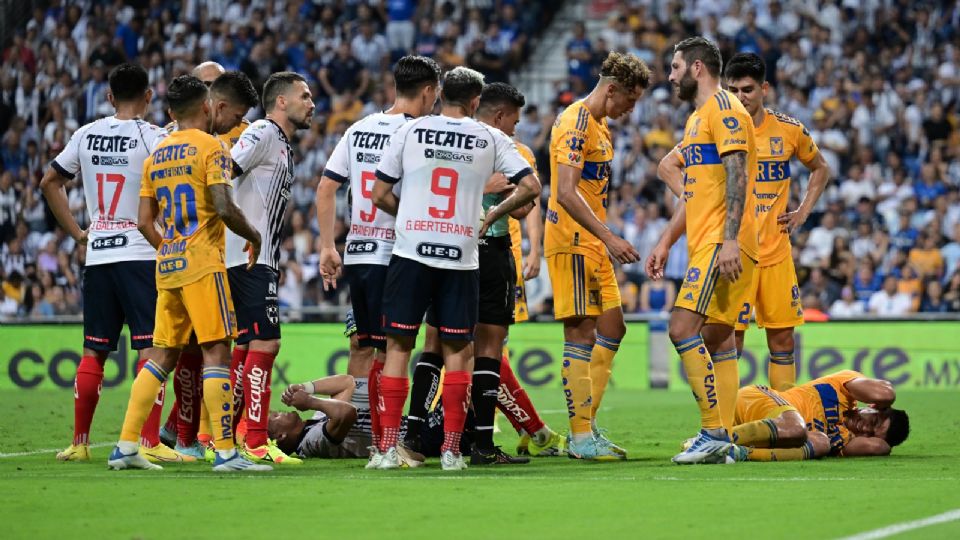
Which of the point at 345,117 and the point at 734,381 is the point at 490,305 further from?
the point at 345,117

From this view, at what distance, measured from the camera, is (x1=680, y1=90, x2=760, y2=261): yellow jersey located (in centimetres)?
948

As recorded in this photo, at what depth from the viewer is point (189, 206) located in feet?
30.8

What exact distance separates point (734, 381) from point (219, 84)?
4032 mm

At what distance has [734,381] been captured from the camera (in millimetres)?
10117

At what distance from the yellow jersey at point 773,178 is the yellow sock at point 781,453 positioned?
1.93 meters

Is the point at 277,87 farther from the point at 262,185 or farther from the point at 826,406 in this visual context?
the point at 826,406

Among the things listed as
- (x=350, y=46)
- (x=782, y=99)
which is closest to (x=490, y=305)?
(x=782, y=99)

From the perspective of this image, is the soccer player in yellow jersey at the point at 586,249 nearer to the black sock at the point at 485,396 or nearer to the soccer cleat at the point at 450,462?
the black sock at the point at 485,396

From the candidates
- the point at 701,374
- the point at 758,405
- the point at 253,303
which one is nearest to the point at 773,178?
the point at 758,405

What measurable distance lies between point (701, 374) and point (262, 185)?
3.26m

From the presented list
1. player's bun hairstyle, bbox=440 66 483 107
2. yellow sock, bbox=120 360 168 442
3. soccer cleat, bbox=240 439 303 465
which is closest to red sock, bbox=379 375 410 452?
soccer cleat, bbox=240 439 303 465

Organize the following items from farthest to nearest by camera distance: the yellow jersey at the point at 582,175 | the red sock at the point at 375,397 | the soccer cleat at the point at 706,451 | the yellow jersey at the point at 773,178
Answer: the yellow jersey at the point at 773,178, the yellow jersey at the point at 582,175, the red sock at the point at 375,397, the soccer cleat at the point at 706,451

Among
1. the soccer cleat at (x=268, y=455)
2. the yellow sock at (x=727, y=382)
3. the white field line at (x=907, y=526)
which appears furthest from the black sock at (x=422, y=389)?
the white field line at (x=907, y=526)

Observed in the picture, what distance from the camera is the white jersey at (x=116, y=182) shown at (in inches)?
411
